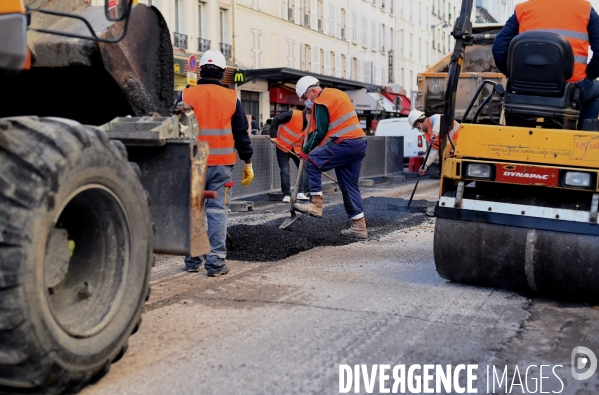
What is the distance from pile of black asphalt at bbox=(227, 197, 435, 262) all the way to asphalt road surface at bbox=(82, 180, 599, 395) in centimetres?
42

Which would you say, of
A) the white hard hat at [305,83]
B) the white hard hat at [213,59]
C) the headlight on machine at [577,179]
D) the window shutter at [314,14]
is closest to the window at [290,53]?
the window shutter at [314,14]

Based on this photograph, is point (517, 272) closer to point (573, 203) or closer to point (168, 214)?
point (573, 203)

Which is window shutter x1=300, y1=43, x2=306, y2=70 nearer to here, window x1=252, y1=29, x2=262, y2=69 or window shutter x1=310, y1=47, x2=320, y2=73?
window shutter x1=310, y1=47, x2=320, y2=73

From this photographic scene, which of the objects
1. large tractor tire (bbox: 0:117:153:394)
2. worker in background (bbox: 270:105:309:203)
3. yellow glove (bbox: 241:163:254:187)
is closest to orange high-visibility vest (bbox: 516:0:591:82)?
yellow glove (bbox: 241:163:254:187)

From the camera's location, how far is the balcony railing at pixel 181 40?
29.8 meters

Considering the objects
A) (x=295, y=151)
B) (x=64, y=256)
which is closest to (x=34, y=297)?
(x=64, y=256)

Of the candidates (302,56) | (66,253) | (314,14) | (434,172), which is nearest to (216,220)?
(66,253)

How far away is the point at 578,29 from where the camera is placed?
20.1 feet

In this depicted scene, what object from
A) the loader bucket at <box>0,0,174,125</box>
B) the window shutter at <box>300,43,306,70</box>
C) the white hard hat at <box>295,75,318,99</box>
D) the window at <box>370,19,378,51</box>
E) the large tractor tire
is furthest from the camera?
the window at <box>370,19,378,51</box>

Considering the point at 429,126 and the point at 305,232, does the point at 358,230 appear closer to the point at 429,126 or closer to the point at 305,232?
the point at 305,232

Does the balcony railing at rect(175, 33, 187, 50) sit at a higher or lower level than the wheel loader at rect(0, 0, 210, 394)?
higher

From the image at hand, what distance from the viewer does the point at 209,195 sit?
5254 mm

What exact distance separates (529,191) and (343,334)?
80.1 inches

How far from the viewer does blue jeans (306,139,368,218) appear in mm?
9227
